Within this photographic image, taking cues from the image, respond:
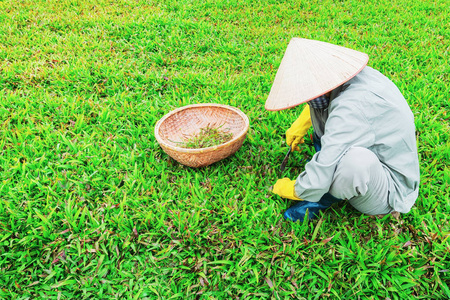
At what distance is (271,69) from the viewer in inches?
122

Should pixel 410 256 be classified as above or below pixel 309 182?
below

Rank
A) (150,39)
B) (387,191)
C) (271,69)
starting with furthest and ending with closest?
(150,39)
(271,69)
(387,191)

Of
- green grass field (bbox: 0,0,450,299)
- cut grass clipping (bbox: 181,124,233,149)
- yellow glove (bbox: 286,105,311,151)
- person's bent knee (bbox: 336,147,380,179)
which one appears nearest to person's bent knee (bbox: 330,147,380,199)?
person's bent knee (bbox: 336,147,380,179)

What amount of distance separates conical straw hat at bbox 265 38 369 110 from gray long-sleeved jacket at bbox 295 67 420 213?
0.29 feet

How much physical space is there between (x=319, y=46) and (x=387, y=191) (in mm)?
792

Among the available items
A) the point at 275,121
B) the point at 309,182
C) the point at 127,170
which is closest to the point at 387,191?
the point at 309,182

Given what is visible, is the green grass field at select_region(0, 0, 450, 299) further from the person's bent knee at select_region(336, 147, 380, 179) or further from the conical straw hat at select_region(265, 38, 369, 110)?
the conical straw hat at select_region(265, 38, 369, 110)

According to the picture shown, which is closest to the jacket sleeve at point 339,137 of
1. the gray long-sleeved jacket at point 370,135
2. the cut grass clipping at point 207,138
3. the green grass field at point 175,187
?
the gray long-sleeved jacket at point 370,135

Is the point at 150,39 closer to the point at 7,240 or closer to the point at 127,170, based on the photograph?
the point at 127,170

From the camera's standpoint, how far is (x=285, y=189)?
1753mm

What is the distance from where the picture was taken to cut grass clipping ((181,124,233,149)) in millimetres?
2102

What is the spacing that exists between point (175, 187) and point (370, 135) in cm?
121

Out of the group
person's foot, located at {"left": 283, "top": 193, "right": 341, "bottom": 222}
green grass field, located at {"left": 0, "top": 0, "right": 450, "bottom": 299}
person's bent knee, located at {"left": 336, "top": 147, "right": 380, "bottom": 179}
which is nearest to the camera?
person's bent knee, located at {"left": 336, "top": 147, "right": 380, "bottom": 179}

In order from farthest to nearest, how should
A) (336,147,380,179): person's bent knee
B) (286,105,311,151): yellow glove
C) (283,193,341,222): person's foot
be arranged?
(286,105,311,151): yellow glove, (283,193,341,222): person's foot, (336,147,380,179): person's bent knee
